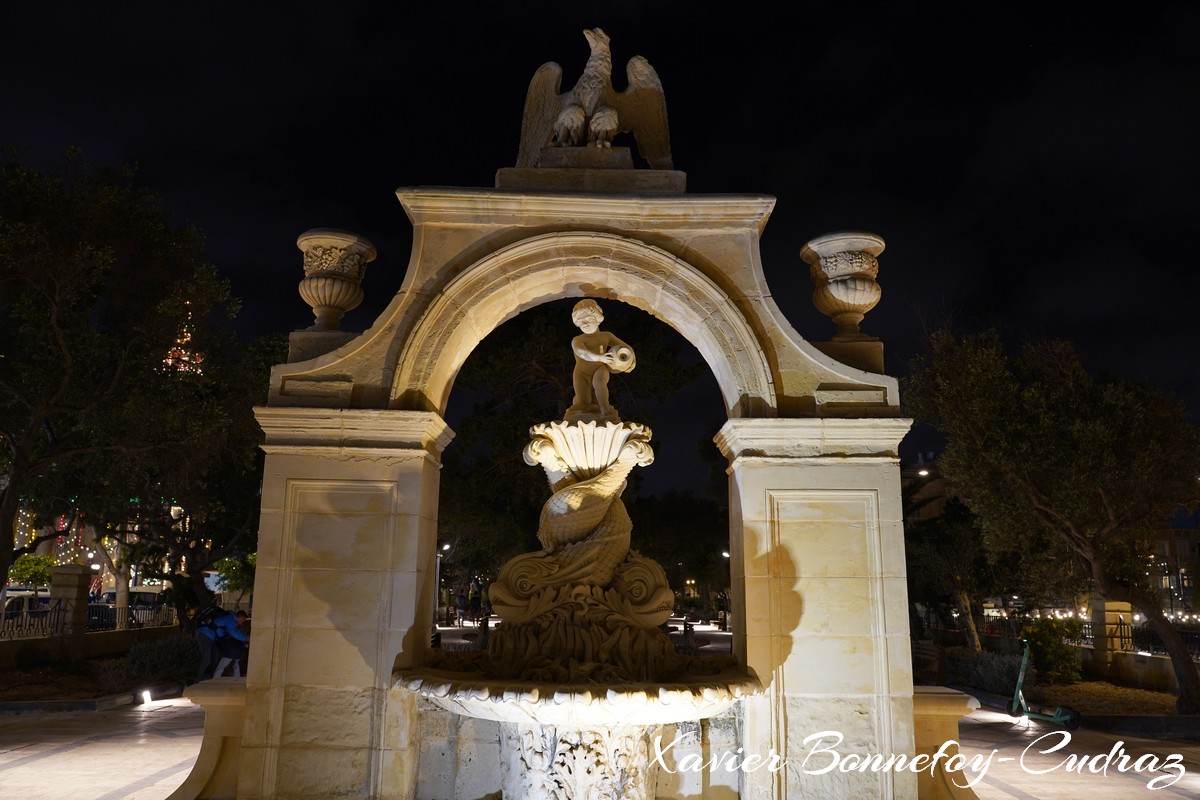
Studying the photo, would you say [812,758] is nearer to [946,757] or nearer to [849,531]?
[946,757]

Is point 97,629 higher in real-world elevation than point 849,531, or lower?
lower

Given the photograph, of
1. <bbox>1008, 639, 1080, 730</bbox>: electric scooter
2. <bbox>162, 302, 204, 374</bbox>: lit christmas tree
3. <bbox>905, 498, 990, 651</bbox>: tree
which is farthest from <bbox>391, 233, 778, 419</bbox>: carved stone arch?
<bbox>905, 498, 990, 651</bbox>: tree

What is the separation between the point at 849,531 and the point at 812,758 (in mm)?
1669

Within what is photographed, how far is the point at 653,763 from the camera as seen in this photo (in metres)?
5.50

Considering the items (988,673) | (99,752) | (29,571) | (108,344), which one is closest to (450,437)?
(99,752)

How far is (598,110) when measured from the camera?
738 cm

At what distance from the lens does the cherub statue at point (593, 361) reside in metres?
6.86

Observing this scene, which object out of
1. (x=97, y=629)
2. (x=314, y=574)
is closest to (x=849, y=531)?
(x=314, y=574)

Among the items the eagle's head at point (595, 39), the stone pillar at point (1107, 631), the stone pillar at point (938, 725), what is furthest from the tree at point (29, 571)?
the stone pillar at point (1107, 631)

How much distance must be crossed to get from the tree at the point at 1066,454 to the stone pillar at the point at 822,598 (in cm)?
→ 840

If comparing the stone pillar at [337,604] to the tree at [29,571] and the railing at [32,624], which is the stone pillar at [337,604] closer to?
the railing at [32,624]

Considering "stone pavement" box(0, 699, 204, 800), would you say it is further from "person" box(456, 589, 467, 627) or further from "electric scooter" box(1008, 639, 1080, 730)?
"person" box(456, 589, 467, 627)

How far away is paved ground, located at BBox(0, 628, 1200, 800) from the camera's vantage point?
700 centimetres

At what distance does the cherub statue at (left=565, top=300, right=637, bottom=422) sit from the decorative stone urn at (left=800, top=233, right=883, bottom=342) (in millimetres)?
1757
